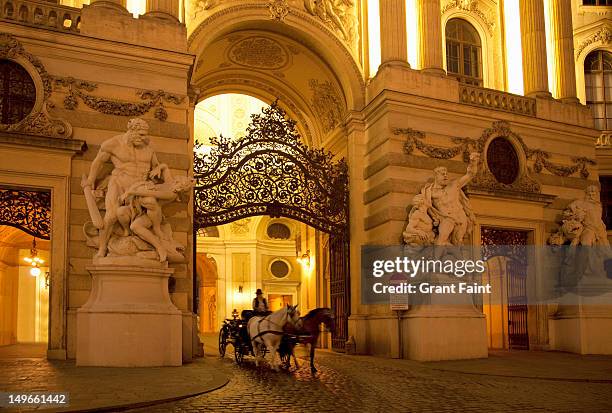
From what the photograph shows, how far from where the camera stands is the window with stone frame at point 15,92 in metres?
15.6

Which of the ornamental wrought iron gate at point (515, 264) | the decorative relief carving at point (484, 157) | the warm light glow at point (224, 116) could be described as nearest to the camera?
the decorative relief carving at point (484, 157)

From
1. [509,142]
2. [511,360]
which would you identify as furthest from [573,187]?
[511,360]

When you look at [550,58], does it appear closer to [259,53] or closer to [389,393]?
[259,53]

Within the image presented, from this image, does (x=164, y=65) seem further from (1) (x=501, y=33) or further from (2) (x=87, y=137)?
(1) (x=501, y=33)

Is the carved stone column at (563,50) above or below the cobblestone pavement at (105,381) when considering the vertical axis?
above

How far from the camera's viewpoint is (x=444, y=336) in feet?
56.4

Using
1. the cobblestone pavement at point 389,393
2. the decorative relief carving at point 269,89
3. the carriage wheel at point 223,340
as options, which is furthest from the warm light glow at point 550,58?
the carriage wheel at point 223,340

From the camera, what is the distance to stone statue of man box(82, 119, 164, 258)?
1466 centimetres

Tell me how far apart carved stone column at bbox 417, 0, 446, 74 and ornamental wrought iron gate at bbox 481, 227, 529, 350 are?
4.96 metres

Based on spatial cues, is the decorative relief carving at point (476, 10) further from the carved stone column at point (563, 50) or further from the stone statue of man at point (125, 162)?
the stone statue of man at point (125, 162)

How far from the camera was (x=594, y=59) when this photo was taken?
26.9 m

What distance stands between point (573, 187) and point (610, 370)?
28.4ft

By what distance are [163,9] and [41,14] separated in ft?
9.40

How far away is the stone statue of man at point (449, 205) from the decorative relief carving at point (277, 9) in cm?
621
